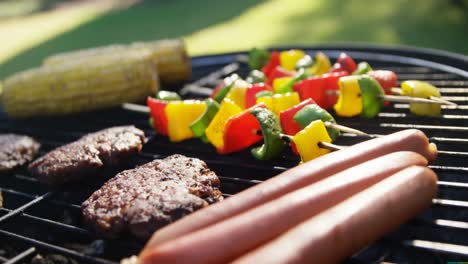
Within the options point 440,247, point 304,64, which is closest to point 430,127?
point 440,247

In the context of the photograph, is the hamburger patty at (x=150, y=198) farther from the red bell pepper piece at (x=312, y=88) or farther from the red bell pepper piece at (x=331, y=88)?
the red bell pepper piece at (x=331, y=88)

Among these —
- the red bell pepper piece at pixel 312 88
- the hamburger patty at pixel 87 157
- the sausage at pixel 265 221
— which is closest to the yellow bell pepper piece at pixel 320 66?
the red bell pepper piece at pixel 312 88

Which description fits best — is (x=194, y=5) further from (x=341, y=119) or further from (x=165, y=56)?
(x=341, y=119)

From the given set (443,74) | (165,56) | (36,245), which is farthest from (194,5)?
(36,245)

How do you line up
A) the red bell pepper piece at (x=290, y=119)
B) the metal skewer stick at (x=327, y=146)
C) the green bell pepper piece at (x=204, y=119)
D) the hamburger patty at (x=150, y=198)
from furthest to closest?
1. the green bell pepper piece at (x=204, y=119)
2. the red bell pepper piece at (x=290, y=119)
3. the metal skewer stick at (x=327, y=146)
4. the hamburger patty at (x=150, y=198)

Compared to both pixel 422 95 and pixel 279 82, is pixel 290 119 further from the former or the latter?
pixel 422 95

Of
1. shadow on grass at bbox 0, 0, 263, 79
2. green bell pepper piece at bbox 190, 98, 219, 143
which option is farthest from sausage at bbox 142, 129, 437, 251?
shadow on grass at bbox 0, 0, 263, 79
